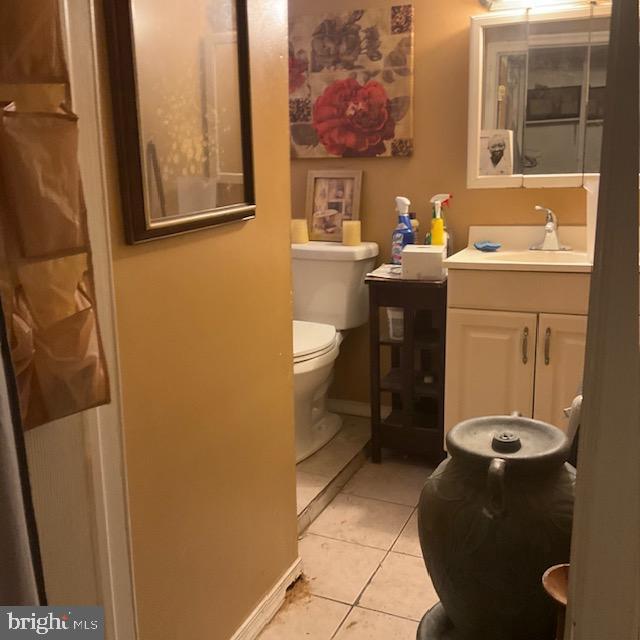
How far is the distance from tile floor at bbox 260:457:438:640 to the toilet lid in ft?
1.69

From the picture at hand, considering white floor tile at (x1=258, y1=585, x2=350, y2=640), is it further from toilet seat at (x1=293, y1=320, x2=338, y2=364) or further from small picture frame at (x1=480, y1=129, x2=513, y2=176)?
small picture frame at (x1=480, y1=129, x2=513, y2=176)

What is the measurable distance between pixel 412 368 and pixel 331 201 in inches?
31.4

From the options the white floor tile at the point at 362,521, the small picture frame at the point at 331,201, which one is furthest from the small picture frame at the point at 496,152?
the white floor tile at the point at 362,521

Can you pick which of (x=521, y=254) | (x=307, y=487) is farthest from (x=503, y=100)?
(x=307, y=487)

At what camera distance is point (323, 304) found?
2.82 m

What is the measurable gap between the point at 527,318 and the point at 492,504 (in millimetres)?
1195

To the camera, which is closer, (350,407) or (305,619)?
(305,619)

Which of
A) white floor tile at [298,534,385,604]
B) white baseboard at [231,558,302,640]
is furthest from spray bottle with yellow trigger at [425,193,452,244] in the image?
white baseboard at [231,558,302,640]

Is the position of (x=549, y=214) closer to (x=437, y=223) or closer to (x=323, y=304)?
(x=437, y=223)

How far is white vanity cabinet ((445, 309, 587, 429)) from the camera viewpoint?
7.52ft

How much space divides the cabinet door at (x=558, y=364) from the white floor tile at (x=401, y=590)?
0.67m

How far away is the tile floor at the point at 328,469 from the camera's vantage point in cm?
233

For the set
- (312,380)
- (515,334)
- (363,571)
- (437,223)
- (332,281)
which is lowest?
(363,571)

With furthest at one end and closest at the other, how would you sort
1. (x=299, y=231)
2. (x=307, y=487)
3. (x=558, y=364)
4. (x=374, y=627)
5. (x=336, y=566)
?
(x=299, y=231) → (x=307, y=487) → (x=558, y=364) → (x=336, y=566) → (x=374, y=627)
